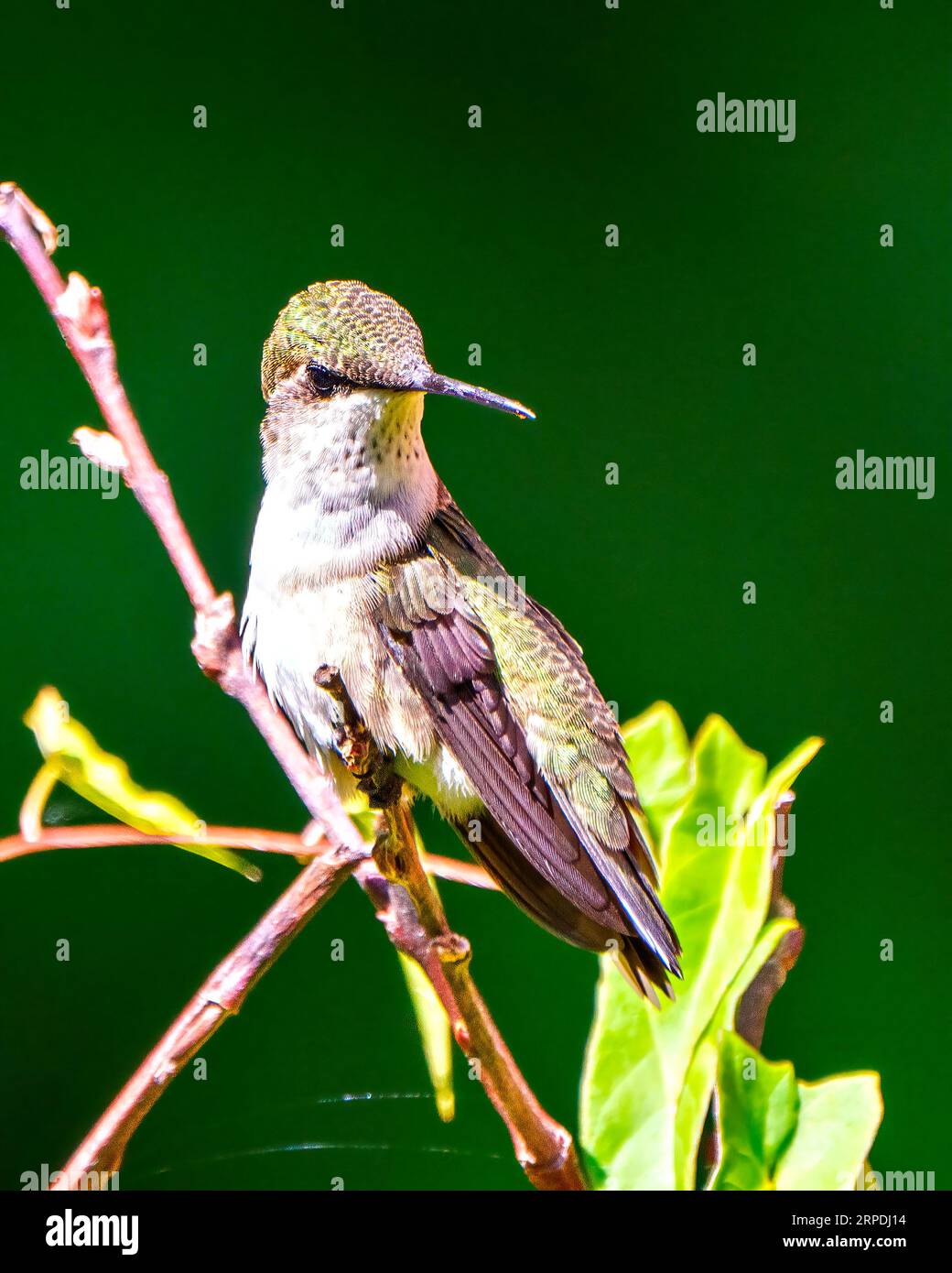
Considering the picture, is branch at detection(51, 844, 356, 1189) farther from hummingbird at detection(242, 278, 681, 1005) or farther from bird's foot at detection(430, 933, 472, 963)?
hummingbird at detection(242, 278, 681, 1005)

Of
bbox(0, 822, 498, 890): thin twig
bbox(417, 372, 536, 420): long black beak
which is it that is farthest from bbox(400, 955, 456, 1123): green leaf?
bbox(417, 372, 536, 420): long black beak

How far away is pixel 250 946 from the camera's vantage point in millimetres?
942

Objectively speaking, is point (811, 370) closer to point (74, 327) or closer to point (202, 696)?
point (202, 696)

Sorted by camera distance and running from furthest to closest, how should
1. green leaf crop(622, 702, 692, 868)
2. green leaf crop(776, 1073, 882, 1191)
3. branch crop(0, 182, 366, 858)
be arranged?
green leaf crop(622, 702, 692, 868) → green leaf crop(776, 1073, 882, 1191) → branch crop(0, 182, 366, 858)

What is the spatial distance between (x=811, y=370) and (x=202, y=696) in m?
0.84

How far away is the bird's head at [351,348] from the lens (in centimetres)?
96

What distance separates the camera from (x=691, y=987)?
3.59ft

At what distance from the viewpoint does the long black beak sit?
2.93 feet

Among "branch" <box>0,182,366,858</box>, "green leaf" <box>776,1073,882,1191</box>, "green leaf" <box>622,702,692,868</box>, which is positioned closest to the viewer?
"branch" <box>0,182,366,858</box>

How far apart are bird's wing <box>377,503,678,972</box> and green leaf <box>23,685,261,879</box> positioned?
22cm

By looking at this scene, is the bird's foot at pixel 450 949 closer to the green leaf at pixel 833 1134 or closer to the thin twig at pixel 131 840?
the thin twig at pixel 131 840

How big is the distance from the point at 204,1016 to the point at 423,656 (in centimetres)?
33
